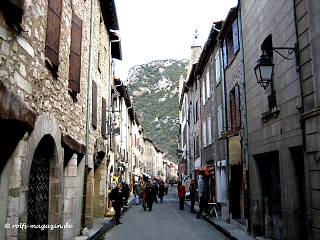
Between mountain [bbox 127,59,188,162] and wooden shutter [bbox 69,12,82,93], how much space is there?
3889 inches

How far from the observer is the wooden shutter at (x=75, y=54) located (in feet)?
32.8

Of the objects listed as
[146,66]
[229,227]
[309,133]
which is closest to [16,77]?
[309,133]

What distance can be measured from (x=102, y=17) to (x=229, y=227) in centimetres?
992

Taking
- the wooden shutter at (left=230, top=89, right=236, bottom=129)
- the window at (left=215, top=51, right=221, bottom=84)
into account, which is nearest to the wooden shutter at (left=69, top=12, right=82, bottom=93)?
the wooden shutter at (left=230, top=89, right=236, bottom=129)

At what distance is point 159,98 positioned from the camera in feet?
432

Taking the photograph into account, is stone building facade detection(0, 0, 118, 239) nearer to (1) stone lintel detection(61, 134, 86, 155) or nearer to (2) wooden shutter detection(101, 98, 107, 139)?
(1) stone lintel detection(61, 134, 86, 155)

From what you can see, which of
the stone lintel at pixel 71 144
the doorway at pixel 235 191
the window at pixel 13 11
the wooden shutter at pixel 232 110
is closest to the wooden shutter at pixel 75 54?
the stone lintel at pixel 71 144

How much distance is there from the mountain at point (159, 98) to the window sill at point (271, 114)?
3879 inches

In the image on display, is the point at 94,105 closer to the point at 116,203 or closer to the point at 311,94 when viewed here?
the point at 116,203

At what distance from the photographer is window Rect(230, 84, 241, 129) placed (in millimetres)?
15117

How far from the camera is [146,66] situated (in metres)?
146

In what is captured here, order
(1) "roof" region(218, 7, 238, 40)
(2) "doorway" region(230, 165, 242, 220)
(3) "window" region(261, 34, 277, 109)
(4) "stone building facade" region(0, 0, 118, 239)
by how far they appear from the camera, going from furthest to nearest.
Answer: (2) "doorway" region(230, 165, 242, 220) < (1) "roof" region(218, 7, 238, 40) < (3) "window" region(261, 34, 277, 109) < (4) "stone building facade" region(0, 0, 118, 239)

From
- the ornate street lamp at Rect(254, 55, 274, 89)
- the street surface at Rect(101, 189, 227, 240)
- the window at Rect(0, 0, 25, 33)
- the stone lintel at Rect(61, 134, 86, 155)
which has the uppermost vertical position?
the ornate street lamp at Rect(254, 55, 274, 89)

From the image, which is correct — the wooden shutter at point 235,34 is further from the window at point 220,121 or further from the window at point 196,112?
the window at point 196,112
